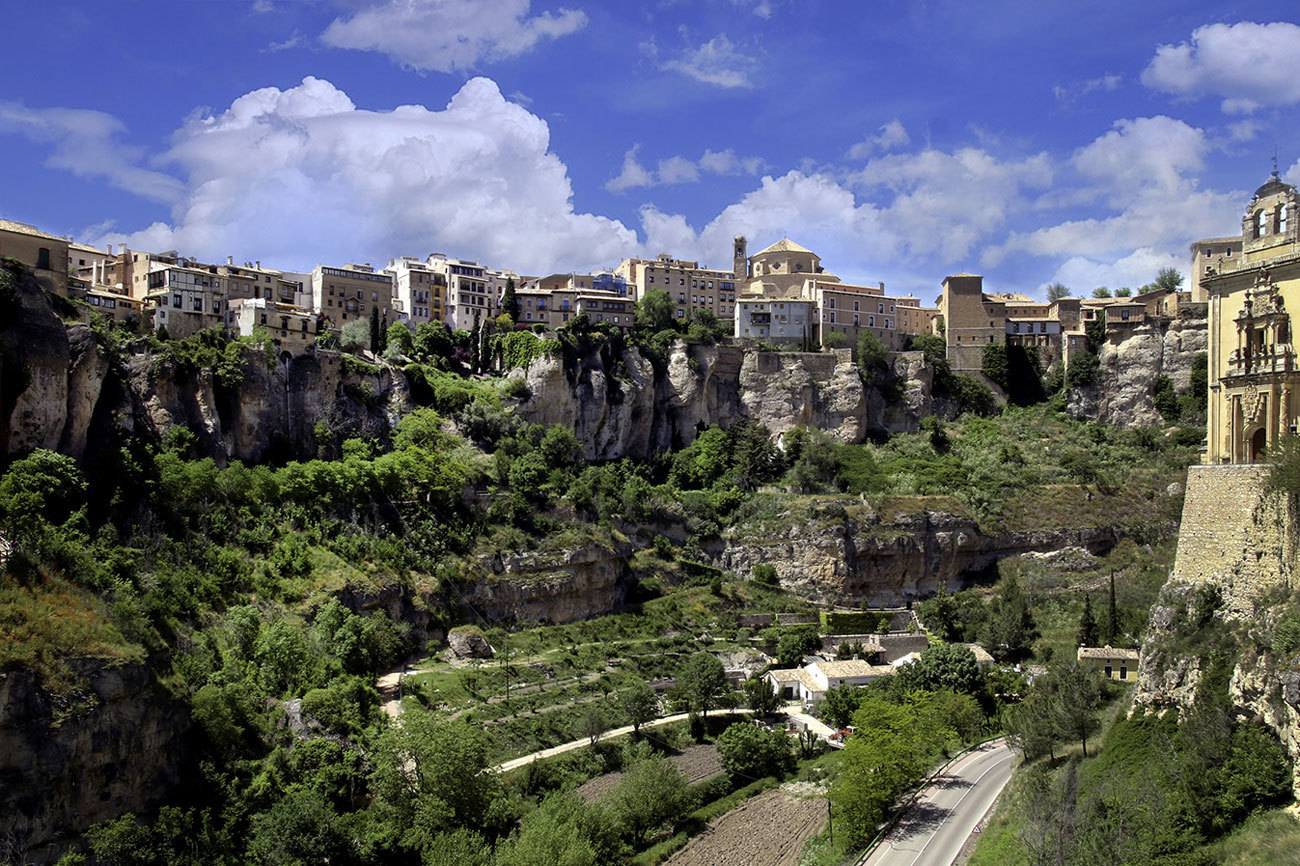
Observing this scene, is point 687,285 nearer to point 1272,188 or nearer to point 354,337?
point 354,337

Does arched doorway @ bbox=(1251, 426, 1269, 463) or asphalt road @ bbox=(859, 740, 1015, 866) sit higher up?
arched doorway @ bbox=(1251, 426, 1269, 463)

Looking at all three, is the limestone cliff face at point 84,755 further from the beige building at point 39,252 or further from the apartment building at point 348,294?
the apartment building at point 348,294

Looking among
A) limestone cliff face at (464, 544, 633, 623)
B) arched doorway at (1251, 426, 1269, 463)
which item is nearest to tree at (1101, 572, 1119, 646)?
limestone cliff face at (464, 544, 633, 623)

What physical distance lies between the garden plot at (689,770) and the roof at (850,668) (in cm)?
783

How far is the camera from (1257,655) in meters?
18.6

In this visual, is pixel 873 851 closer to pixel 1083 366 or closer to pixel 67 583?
pixel 67 583

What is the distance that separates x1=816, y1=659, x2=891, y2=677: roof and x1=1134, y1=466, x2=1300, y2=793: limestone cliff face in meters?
24.3

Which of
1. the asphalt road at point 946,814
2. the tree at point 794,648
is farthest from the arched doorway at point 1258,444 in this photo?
the tree at point 794,648

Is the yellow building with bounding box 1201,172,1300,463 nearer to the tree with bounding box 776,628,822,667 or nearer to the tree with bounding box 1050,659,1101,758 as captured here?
the tree with bounding box 1050,659,1101,758

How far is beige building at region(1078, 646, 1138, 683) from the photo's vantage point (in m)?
40.6

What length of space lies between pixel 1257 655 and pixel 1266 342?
255 inches

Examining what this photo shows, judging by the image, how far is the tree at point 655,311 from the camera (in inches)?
3000

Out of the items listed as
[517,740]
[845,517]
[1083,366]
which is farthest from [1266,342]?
[1083,366]

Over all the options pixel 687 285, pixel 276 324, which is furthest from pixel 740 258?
pixel 276 324
